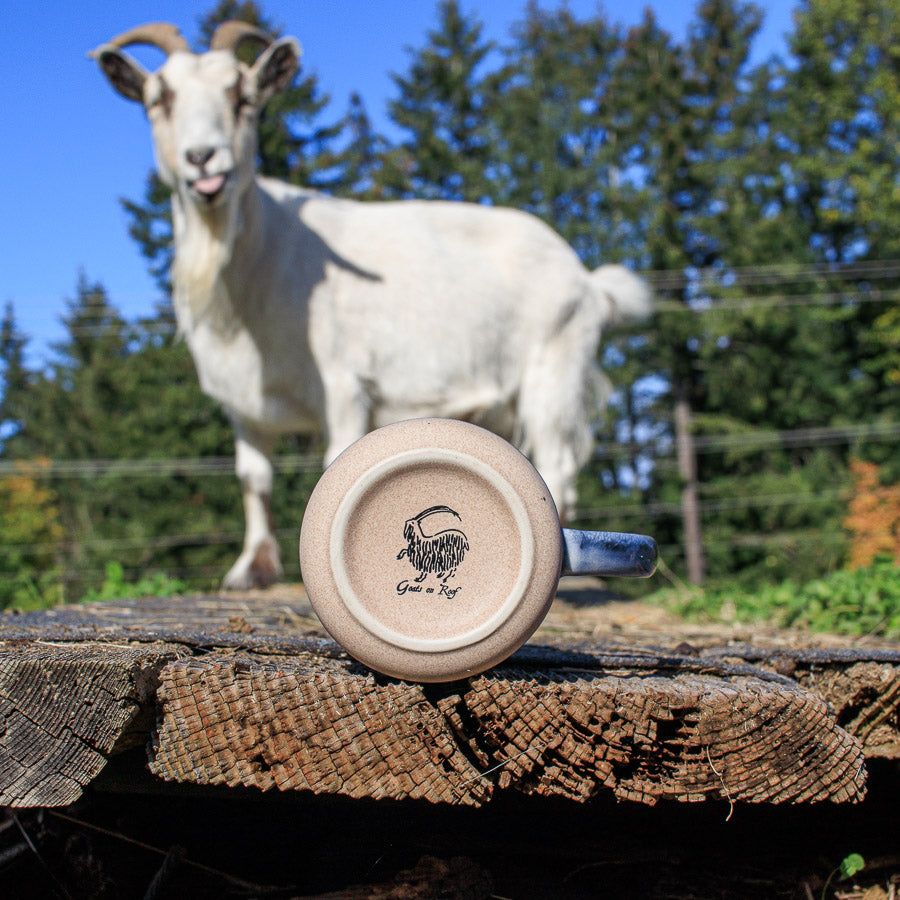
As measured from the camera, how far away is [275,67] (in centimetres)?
534

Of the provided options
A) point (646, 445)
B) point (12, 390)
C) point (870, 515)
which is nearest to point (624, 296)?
point (870, 515)

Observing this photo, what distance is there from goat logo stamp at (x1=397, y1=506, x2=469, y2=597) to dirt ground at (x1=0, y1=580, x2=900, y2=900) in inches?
19.8

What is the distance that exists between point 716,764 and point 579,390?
5.28 m

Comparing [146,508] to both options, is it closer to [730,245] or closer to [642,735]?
[730,245]

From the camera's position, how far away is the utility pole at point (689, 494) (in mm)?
22766

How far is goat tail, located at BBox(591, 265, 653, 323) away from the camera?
752cm

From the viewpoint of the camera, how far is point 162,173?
517 cm

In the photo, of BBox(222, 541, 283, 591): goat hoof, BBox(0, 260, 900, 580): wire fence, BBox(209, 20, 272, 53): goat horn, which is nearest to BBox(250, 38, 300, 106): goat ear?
BBox(209, 20, 272, 53): goat horn

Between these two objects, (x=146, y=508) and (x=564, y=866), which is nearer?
(x=564, y=866)

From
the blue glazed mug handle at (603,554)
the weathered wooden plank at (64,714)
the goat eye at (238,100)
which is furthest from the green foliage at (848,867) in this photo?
the goat eye at (238,100)

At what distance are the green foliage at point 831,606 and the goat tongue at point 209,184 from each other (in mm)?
3394

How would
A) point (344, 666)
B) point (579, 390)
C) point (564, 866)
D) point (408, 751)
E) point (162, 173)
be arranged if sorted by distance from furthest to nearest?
1. point (579, 390)
2. point (162, 173)
3. point (564, 866)
4. point (344, 666)
5. point (408, 751)

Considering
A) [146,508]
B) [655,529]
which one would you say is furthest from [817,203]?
[146,508]

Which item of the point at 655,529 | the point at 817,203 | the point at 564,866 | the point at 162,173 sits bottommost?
the point at 655,529
